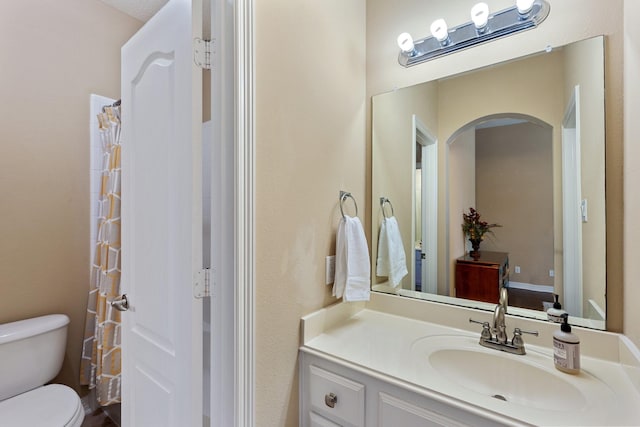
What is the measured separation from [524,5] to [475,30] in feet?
0.58

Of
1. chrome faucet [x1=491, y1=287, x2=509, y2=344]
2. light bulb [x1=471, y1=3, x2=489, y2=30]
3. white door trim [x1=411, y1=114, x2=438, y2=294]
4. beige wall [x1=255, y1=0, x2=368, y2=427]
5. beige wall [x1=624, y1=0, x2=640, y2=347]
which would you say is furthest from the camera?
white door trim [x1=411, y1=114, x2=438, y2=294]

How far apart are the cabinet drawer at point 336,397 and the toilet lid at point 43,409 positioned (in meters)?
1.15

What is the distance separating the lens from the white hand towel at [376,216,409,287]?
1.49m

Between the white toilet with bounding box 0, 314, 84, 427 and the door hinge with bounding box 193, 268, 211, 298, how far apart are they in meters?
1.07

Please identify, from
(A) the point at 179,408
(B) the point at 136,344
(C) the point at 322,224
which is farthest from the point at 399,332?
(B) the point at 136,344

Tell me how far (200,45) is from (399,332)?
1.30 m

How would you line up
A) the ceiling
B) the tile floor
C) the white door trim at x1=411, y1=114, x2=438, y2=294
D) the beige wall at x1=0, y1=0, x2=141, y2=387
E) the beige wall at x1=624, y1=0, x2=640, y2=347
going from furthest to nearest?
the ceiling < the tile floor < the beige wall at x1=0, y1=0, x2=141, y2=387 < the white door trim at x1=411, y1=114, x2=438, y2=294 < the beige wall at x1=624, y1=0, x2=640, y2=347

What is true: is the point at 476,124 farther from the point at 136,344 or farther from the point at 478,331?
the point at 136,344

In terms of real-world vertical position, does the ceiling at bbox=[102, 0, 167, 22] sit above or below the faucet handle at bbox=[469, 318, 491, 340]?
above

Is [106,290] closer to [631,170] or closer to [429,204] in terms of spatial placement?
[429,204]

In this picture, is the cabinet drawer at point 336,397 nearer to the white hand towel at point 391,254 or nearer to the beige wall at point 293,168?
the beige wall at point 293,168

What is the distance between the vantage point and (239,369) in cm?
90

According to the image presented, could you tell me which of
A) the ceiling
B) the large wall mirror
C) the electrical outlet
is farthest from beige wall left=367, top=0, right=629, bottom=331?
the ceiling

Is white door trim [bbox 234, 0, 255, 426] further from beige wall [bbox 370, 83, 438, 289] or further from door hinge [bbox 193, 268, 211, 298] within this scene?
beige wall [bbox 370, 83, 438, 289]
